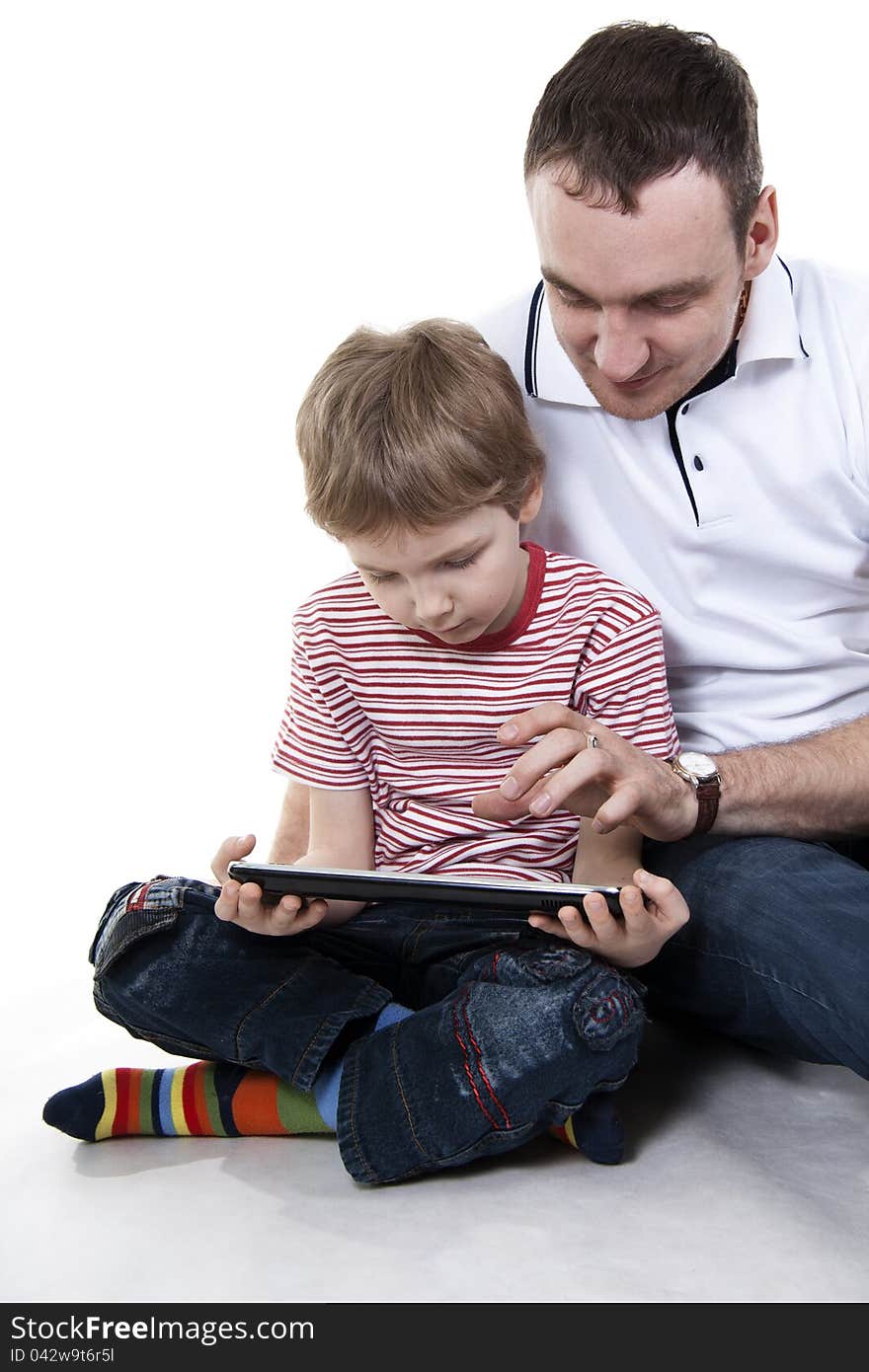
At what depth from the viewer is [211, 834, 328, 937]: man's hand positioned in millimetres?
1515

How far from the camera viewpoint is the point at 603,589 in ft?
5.57

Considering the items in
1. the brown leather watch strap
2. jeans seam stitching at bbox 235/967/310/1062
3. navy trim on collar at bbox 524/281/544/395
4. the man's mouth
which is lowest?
jeans seam stitching at bbox 235/967/310/1062

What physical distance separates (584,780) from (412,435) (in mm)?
408

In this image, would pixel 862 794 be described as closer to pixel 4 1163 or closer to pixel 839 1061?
pixel 839 1061

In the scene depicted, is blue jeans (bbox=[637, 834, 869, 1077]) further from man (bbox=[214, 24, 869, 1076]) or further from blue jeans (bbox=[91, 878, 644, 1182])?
blue jeans (bbox=[91, 878, 644, 1182])

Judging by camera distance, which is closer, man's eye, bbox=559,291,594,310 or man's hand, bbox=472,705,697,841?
man's hand, bbox=472,705,697,841

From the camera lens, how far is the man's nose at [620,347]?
1617 mm

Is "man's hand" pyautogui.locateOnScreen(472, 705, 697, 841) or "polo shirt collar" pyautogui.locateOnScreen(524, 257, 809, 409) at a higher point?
"polo shirt collar" pyautogui.locateOnScreen(524, 257, 809, 409)

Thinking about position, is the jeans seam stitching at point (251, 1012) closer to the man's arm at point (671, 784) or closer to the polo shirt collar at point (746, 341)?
the man's arm at point (671, 784)

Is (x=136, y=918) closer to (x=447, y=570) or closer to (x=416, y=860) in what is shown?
(x=416, y=860)

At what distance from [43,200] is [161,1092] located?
2417mm

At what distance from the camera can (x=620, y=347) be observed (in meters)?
1.62

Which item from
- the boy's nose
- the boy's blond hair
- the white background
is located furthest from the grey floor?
the white background

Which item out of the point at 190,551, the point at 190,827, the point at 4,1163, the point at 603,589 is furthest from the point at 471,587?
the point at 190,551
